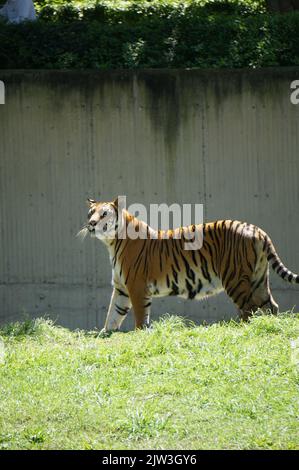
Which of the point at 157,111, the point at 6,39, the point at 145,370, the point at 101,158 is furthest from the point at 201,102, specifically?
the point at 145,370

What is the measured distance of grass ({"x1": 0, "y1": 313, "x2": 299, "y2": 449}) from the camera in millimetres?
7195

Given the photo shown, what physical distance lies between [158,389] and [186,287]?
3.20 meters

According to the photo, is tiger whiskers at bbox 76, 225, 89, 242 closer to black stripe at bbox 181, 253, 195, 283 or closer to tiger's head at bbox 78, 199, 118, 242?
tiger's head at bbox 78, 199, 118, 242

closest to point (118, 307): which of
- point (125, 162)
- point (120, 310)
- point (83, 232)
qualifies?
point (120, 310)

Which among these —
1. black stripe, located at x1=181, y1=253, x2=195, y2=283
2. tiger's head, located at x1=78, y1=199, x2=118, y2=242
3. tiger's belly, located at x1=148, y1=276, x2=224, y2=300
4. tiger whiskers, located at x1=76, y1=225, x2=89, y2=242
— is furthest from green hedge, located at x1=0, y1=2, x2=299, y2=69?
tiger's belly, located at x1=148, y1=276, x2=224, y2=300

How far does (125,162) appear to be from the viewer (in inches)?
517

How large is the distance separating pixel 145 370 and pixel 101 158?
5075 mm

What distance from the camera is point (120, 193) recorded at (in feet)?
43.1

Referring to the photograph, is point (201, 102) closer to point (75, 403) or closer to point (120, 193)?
point (120, 193)

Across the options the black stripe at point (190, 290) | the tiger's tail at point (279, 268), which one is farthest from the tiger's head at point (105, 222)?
the tiger's tail at point (279, 268)

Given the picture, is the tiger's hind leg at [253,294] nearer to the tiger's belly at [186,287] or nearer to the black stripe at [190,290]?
the tiger's belly at [186,287]

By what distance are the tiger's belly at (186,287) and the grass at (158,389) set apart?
1114mm

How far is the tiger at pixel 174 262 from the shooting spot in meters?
10.9

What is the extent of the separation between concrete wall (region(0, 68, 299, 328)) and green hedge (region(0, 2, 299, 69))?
0.56 meters
